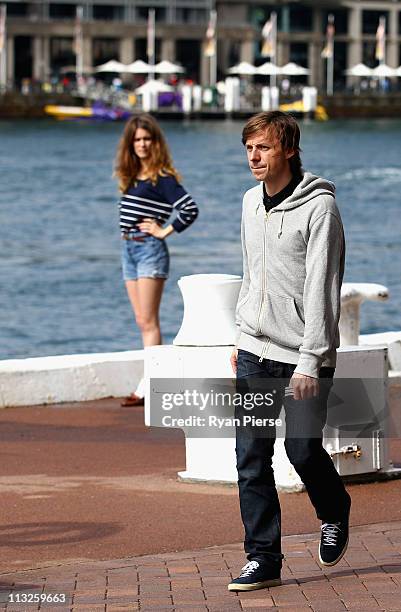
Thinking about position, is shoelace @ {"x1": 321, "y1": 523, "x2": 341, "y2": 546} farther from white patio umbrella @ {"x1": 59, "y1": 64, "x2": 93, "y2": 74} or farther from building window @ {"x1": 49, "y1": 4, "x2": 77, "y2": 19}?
building window @ {"x1": 49, "y1": 4, "x2": 77, "y2": 19}

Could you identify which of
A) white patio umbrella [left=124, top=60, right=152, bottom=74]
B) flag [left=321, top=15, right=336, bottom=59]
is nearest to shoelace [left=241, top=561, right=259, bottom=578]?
white patio umbrella [left=124, top=60, right=152, bottom=74]

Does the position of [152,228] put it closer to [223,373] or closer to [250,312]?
[223,373]

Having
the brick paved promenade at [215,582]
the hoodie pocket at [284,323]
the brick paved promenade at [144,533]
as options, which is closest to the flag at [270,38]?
the brick paved promenade at [144,533]

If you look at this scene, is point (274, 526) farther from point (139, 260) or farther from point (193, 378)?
point (139, 260)

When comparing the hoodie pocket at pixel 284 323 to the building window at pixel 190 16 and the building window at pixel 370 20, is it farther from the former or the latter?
the building window at pixel 370 20

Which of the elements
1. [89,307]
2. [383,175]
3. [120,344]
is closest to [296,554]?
[120,344]

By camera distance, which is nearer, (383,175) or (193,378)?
(193,378)

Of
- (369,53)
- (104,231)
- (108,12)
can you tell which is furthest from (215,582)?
(369,53)

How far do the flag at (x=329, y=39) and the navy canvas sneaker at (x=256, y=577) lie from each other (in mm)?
123999

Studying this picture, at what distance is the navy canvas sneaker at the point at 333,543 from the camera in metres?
6.08

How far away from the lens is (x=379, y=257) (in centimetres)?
3612

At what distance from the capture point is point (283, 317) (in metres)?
5.86

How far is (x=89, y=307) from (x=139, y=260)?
17567 millimetres

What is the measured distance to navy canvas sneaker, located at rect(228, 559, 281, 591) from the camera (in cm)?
592
